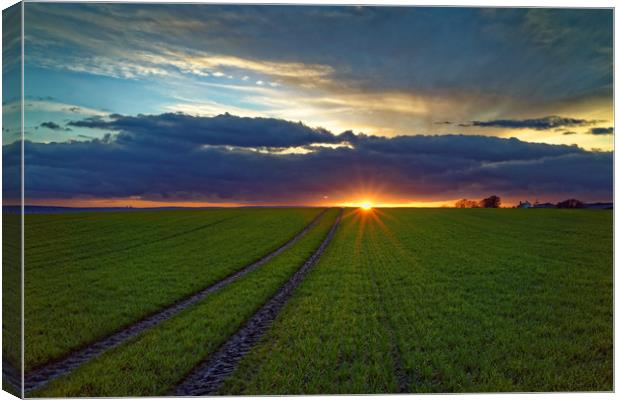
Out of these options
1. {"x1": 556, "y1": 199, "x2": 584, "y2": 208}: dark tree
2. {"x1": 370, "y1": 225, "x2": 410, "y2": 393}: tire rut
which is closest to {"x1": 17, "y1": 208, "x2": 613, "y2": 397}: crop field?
{"x1": 370, "y1": 225, "x2": 410, "y2": 393}: tire rut

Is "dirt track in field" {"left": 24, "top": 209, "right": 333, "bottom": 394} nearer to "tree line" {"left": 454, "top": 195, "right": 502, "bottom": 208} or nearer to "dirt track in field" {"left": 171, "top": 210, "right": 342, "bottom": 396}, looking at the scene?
"dirt track in field" {"left": 171, "top": 210, "right": 342, "bottom": 396}

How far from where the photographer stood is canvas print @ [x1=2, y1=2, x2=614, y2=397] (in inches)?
338

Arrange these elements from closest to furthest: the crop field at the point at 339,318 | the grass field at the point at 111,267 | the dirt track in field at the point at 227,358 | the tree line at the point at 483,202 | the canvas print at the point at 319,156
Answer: the dirt track in field at the point at 227,358, the crop field at the point at 339,318, the canvas print at the point at 319,156, the grass field at the point at 111,267, the tree line at the point at 483,202

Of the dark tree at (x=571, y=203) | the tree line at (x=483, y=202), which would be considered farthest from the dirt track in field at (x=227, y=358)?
the dark tree at (x=571, y=203)

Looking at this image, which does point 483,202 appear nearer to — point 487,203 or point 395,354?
point 487,203

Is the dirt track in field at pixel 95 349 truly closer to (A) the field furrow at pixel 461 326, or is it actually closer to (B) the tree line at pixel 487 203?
(A) the field furrow at pixel 461 326

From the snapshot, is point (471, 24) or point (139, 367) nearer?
point (139, 367)

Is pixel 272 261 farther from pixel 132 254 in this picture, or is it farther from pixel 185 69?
pixel 185 69

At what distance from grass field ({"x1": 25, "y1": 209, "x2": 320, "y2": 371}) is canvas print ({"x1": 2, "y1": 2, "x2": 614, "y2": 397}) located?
5.5 inches

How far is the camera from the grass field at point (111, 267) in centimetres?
992

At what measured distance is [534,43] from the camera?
34.2 ft

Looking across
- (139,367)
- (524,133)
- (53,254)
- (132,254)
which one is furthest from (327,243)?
(139,367)

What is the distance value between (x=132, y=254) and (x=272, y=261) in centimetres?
618

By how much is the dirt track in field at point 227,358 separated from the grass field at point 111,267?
8.43 ft
